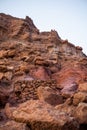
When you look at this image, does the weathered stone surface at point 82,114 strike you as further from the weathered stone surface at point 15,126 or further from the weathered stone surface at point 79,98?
the weathered stone surface at point 15,126

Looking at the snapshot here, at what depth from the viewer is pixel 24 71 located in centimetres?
1972

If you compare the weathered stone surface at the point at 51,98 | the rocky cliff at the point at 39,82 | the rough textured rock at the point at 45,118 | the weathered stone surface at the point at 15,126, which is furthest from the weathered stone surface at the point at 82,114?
the weathered stone surface at the point at 51,98

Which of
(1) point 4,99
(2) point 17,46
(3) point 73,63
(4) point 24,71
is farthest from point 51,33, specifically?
(1) point 4,99

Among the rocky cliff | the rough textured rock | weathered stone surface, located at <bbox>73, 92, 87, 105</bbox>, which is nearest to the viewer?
the rough textured rock

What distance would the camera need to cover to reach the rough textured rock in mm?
6895

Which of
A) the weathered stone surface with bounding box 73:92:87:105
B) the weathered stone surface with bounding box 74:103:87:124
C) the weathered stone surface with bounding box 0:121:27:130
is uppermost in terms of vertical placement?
the weathered stone surface with bounding box 73:92:87:105

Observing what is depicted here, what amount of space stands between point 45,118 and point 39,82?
8.17 m

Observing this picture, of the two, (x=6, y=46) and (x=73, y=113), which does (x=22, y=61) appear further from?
(x=73, y=113)

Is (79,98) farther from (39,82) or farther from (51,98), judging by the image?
(39,82)

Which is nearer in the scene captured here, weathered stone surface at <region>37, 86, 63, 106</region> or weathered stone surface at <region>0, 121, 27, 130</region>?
weathered stone surface at <region>0, 121, 27, 130</region>

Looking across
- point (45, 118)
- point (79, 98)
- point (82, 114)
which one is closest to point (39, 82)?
point (79, 98)

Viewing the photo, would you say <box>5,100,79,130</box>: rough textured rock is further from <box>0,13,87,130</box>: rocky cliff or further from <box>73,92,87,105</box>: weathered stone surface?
<box>73,92,87,105</box>: weathered stone surface

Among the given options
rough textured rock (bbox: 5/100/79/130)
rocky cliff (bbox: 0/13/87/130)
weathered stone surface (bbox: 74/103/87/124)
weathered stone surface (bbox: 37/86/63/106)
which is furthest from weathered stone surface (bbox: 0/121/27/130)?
weathered stone surface (bbox: 37/86/63/106)

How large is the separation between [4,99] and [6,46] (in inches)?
656
